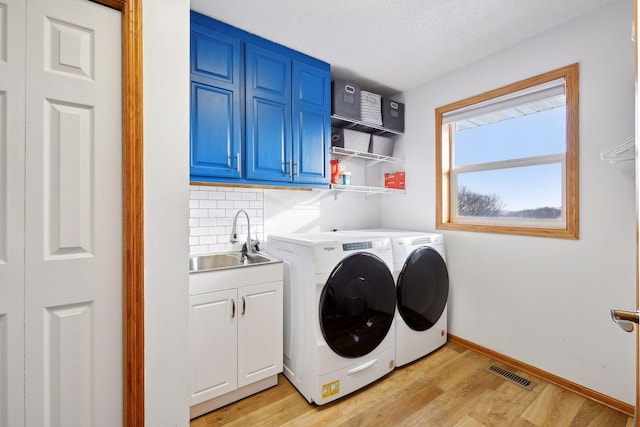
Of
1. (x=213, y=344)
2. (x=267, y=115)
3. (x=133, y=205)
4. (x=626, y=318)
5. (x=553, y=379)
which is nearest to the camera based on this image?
(x=626, y=318)

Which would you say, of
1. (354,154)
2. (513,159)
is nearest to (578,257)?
(513,159)

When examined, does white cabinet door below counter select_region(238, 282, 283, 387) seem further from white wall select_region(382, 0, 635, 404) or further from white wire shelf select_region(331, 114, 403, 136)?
white wall select_region(382, 0, 635, 404)

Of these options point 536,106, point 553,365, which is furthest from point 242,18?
point 553,365

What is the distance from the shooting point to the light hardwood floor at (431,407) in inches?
61.1

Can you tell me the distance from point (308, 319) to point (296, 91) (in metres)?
1.68

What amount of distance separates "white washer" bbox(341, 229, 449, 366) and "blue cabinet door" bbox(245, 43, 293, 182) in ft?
2.97

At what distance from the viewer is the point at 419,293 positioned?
2129 millimetres

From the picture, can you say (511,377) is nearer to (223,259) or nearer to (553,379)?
(553,379)

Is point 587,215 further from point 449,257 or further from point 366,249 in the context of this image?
point 366,249

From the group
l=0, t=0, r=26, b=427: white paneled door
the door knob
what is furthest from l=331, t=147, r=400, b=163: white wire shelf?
the door knob

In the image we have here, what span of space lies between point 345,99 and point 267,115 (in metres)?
0.79

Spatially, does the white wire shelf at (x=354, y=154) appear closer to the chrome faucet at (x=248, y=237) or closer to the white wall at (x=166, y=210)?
the chrome faucet at (x=248, y=237)

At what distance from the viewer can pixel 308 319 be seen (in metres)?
1.71

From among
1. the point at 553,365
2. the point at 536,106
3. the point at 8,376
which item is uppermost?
the point at 536,106
